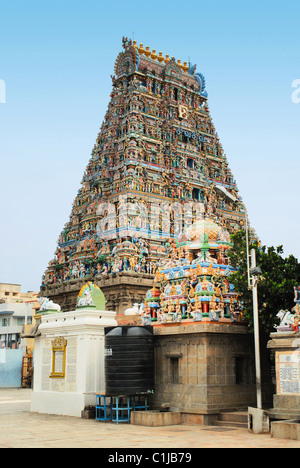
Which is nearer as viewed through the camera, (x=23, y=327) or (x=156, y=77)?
(x=156, y=77)

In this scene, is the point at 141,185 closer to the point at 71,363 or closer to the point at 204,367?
the point at 71,363

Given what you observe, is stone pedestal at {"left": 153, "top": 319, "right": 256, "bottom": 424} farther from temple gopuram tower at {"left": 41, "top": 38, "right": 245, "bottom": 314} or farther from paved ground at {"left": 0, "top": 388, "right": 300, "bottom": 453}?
temple gopuram tower at {"left": 41, "top": 38, "right": 245, "bottom": 314}

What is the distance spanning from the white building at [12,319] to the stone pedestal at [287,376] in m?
50.7

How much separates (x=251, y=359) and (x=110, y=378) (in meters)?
5.80

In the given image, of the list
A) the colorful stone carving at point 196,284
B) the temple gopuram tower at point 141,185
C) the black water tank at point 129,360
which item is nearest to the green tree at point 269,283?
the colorful stone carving at point 196,284

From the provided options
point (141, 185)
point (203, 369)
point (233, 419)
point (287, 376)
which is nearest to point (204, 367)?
point (203, 369)

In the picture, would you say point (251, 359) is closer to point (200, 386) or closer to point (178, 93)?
point (200, 386)

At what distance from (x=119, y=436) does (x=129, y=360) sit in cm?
504

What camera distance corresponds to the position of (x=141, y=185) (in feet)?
172

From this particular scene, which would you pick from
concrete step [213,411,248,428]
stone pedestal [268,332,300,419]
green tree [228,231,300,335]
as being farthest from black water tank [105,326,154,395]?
stone pedestal [268,332,300,419]

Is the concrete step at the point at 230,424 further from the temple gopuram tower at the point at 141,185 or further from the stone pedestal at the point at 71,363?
the temple gopuram tower at the point at 141,185

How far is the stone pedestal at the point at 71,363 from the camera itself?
25.0m
